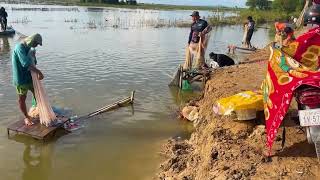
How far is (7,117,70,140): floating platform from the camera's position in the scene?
25.6 feet

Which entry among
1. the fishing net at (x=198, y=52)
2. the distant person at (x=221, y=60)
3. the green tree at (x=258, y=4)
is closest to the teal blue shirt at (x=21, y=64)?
the fishing net at (x=198, y=52)

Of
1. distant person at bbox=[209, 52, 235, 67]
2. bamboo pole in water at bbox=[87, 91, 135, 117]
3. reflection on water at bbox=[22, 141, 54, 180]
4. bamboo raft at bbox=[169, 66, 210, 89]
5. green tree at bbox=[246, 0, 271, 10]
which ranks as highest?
green tree at bbox=[246, 0, 271, 10]

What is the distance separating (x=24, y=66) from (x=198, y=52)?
5712 millimetres

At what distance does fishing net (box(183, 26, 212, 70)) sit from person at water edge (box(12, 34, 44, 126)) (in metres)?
5.35

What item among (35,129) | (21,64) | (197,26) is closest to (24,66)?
(21,64)

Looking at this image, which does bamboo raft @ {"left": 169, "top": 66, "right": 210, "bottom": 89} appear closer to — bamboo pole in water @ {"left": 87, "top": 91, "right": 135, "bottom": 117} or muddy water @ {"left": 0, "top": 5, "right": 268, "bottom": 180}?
muddy water @ {"left": 0, "top": 5, "right": 268, "bottom": 180}

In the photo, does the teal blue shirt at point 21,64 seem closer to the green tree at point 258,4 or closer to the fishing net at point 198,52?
the fishing net at point 198,52

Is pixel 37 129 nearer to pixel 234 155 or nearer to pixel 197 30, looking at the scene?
pixel 234 155

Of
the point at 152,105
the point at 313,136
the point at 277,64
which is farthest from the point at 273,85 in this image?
the point at 152,105

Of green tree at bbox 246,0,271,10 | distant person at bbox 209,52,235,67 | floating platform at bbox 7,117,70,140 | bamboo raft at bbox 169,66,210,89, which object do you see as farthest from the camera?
green tree at bbox 246,0,271,10

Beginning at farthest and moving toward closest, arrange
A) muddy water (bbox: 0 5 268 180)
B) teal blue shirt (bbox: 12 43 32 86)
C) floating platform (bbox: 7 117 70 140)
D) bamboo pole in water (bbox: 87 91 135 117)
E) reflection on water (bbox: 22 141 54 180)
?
bamboo pole in water (bbox: 87 91 135 117)
floating platform (bbox: 7 117 70 140)
teal blue shirt (bbox: 12 43 32 86)
muddy water (bbox: 0 5 268 180)
reflection on water (bbox: 22 141 54 180)

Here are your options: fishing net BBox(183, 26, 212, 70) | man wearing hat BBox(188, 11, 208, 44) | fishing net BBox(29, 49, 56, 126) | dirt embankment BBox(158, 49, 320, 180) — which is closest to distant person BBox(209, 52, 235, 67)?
fishing net BBox(183, 26, 212, 70)

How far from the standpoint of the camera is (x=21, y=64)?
25.5ft

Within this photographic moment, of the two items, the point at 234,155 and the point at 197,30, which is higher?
the point at 197,30
